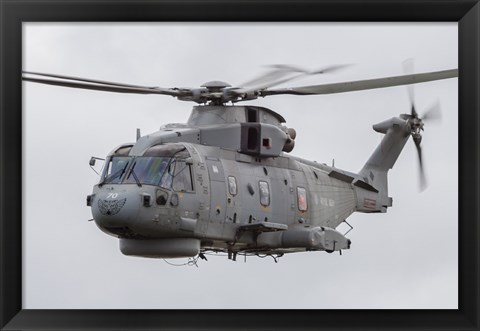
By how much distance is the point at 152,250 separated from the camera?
19.6 m

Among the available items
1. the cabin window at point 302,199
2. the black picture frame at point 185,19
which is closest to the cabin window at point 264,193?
the cabin window at point 302,199

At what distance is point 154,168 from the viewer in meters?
19.4

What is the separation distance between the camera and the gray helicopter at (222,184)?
62.7ft

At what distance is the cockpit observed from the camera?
759 inches

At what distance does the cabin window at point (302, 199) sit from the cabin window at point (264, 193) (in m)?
1.15

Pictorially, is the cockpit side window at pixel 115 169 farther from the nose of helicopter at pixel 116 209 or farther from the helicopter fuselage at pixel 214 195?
the nose of helicopter at pixel 116 209

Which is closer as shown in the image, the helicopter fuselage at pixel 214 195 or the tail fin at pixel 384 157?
the helicopter fuselage at pixel 214 195

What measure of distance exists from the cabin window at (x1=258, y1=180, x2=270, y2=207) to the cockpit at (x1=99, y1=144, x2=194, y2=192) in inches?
82.8

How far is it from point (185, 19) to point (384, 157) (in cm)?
1713

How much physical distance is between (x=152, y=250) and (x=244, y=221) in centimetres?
213

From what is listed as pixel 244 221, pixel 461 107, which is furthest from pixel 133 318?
pixel 244 221

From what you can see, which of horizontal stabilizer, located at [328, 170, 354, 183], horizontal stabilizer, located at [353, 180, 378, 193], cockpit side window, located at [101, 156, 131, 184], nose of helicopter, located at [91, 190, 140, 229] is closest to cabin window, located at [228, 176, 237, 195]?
cockpit side window, located at [101, 156, 131, 184]

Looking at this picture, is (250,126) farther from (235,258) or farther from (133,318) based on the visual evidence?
(133,318)

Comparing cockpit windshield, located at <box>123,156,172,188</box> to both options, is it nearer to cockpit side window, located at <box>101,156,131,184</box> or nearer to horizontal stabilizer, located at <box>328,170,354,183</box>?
cockpit side window, located at <box>101,156,131,184</box>
